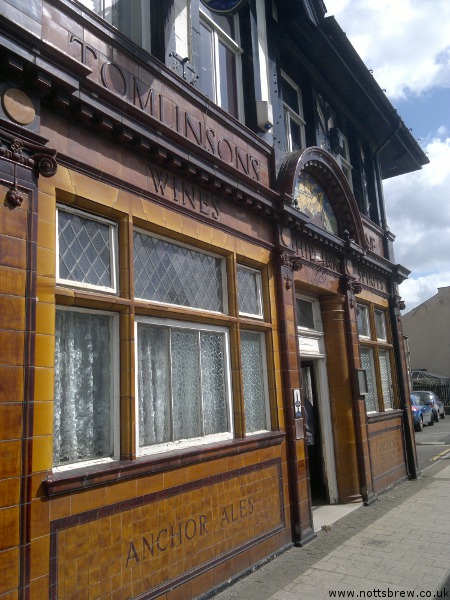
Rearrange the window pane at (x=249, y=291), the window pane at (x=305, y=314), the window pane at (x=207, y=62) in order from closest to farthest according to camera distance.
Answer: the window pane at (x=249, y=291)
the window pane at (x=207, y=62)
the window pane at (x=305, y=314)

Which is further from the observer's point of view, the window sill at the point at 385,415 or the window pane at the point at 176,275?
the window sill at the point at 385,415

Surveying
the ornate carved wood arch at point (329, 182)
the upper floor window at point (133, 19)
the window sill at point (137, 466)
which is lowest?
the window sill at point (137, 466)

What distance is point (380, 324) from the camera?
11.7 meters

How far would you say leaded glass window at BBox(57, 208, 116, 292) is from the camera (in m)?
4.22

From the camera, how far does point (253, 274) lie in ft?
22.6

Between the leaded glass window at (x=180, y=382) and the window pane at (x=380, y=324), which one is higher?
the window pane at (x=380, y=324)

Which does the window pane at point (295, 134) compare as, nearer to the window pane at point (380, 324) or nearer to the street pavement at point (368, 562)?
the window pane at point (380, 324)

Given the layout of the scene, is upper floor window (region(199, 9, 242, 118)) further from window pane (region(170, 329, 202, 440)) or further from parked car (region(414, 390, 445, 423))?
parked car (region(414, 390, 445, 423))

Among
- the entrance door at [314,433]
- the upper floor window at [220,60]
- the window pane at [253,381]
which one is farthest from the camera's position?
the entrance door at [314,433]

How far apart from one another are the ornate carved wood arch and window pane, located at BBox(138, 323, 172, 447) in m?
3.18

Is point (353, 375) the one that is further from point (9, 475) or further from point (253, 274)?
point (9, 475)

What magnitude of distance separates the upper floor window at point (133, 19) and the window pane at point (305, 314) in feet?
15.6

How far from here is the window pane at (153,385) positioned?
4.79 meters

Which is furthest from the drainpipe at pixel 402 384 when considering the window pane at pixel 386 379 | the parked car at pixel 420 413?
the parked car at pixel 420 413
